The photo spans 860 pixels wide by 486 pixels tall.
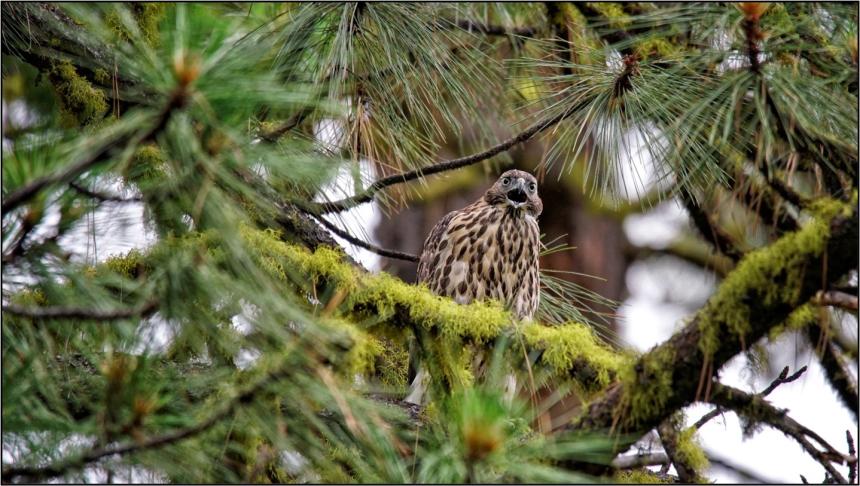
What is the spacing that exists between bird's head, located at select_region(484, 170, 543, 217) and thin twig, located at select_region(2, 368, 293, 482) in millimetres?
2981

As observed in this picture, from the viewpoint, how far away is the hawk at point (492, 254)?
4.49 meters

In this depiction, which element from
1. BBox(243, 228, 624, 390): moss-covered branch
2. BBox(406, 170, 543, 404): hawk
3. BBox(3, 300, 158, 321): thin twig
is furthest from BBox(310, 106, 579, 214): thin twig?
BBox(3, 300, 158, 321): thin twig

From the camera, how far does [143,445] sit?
6.24 feet

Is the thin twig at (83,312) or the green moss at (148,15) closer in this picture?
the thin twig at (83,312)

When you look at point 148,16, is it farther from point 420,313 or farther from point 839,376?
point 839,376

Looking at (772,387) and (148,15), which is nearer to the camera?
(772,387)

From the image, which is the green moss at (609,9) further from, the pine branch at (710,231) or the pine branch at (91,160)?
the pine branch at (91,160)

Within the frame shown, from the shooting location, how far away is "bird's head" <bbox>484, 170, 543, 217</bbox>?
15.8 ft

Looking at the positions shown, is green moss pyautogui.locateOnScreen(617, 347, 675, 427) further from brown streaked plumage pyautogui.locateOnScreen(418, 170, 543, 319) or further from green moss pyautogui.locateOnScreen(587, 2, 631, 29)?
green moss pyautogui.locateOnScreen(587, 2, 631, 29)

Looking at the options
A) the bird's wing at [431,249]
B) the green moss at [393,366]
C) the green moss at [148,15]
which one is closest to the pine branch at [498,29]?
the bird's wing at [431,249]

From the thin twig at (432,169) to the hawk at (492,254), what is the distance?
37.7 inches

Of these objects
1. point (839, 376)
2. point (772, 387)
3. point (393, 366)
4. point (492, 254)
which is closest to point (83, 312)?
point (772, 387)

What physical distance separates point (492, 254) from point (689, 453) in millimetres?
1964

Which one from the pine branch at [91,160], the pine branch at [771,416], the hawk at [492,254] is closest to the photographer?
the pine branch at [91,160]
